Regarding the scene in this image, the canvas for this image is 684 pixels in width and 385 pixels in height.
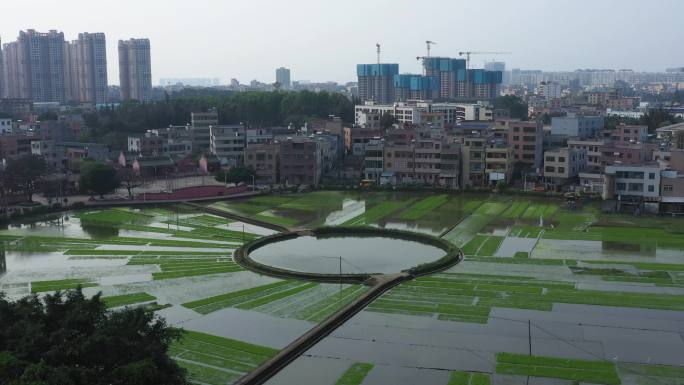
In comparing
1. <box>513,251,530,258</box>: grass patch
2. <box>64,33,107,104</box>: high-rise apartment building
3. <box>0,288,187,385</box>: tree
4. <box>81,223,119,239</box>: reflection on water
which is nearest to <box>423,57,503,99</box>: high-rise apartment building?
Result: <box>64,33,107,104</box>: high-rise apartment building

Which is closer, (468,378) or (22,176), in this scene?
(468,378)

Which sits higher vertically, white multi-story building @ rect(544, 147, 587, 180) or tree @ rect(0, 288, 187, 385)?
white multi-story building @ rect(544, 147, 587, 180)

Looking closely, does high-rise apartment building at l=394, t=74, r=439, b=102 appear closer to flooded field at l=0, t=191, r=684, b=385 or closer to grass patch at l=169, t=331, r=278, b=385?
flooded field at l=0, t=191, r=684, b=385

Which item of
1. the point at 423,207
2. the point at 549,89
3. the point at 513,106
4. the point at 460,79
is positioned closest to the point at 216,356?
the point at 423,207

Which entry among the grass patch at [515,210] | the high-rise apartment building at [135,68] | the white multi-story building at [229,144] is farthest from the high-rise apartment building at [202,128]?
the high-rise apartment building at [135,68]

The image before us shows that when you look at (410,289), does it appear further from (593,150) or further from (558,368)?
(593,150)

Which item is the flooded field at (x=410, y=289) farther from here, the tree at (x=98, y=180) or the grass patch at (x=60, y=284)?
the tree at (x=98, y=180)
